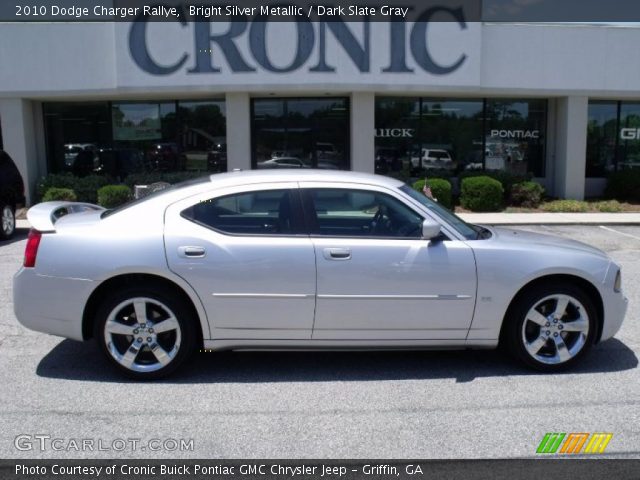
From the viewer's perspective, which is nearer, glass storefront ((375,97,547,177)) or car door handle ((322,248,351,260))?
car door handle ((322,248,351,260))

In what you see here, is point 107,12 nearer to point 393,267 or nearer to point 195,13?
Answer: point 195,13

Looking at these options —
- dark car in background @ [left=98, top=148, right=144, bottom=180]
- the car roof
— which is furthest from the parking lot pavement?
dark car in background @ [left=98, top=148, right=144, bottom=180]

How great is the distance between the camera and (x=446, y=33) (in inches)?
641

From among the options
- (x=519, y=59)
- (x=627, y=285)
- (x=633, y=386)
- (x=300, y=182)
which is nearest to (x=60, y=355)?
(x=300, y=182)

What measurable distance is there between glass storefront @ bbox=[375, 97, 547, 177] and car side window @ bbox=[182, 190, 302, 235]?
45.9ft

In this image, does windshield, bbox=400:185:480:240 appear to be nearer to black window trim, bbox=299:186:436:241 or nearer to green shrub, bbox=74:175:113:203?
black window trim, bbox=299:186:436:241

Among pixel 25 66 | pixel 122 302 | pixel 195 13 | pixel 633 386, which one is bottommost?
pixel 633 386

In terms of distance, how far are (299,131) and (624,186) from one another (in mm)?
9646

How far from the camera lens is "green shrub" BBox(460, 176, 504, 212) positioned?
54.7 feet

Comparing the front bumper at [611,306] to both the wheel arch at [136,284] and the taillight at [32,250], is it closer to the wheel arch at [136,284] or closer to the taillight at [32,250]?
the wheel arch at [136,284]

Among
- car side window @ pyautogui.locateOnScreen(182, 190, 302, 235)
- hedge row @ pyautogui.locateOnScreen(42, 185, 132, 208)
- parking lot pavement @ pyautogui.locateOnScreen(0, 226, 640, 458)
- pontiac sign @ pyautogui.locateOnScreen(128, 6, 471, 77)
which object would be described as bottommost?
parking lot pavement @ pyautogui.locateOnScreen(0, 226, 640, 458)

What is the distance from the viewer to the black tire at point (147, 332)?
181 inches

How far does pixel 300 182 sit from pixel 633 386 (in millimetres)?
2936

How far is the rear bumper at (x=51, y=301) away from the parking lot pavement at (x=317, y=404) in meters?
0.44
